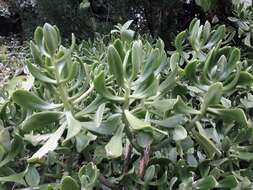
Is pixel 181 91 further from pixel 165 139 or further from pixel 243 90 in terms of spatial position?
pixel 243 90

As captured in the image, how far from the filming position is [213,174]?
79cm

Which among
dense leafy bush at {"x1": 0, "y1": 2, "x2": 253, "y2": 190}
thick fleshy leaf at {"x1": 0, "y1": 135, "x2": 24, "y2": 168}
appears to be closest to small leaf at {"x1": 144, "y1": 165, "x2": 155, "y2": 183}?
dense leafy bush at {"x1": 0, "y1": 2, "x2": 253, "y2": 190}

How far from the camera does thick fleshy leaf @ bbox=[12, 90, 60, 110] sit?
0.66 metres

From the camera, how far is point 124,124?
0.68 m

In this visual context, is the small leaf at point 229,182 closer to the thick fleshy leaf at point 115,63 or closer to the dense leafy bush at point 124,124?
the dense leafy bush at point 124,124

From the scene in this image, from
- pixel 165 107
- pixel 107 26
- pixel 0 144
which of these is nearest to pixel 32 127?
pixel 0 144

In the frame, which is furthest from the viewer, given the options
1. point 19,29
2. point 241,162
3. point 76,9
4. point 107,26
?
point 19,29

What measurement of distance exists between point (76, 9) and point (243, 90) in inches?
71.7

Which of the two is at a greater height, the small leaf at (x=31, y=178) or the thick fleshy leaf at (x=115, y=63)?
the thick fleshy leaf at (x=115, y=63)

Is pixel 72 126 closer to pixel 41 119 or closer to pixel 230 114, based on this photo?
pixel 41 119

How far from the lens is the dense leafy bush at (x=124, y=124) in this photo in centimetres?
67

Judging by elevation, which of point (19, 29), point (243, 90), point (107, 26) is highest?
point (243, 90)

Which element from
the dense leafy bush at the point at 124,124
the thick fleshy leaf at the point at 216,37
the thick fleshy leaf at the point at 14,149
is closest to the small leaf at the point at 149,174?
the dense leafy bush at the point at 124,124

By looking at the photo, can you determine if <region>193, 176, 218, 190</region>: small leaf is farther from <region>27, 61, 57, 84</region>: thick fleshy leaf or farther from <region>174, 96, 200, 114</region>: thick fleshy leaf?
<region>27, 61, 57, 84</region>: thick fleshy leaf
